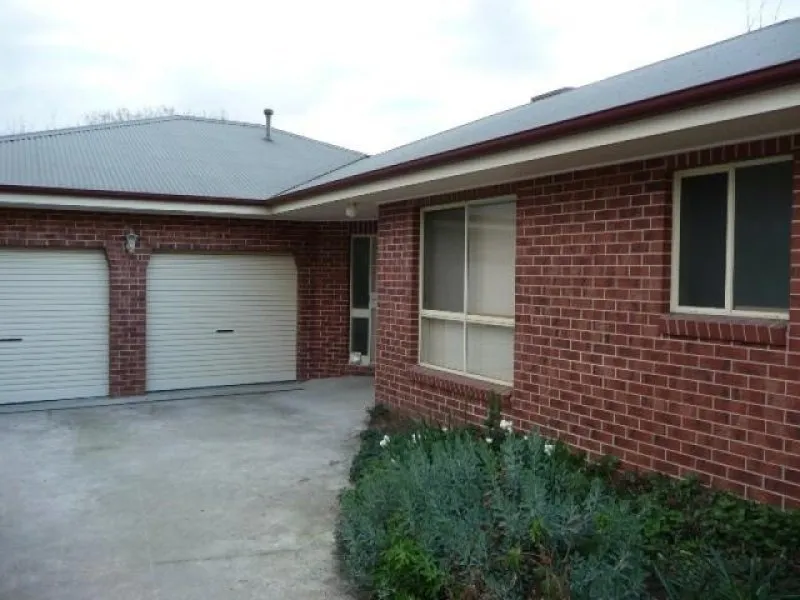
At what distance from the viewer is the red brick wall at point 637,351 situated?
4816 millimetres

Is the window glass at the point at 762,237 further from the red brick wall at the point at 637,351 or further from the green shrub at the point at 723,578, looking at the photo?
the green shrub at the point at 723,578

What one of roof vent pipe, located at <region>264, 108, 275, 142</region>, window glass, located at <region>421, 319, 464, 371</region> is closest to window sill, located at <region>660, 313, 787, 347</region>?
window glass, located at <region>421, 319, 464, 371</region>

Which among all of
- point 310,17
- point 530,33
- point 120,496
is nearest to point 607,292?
point 120,496

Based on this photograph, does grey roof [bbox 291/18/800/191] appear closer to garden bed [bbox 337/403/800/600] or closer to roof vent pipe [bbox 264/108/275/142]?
garden bed [bbox 337/403/800/600]

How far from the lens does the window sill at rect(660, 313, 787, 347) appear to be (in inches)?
188

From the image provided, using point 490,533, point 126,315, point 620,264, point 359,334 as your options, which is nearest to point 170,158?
point 126,315

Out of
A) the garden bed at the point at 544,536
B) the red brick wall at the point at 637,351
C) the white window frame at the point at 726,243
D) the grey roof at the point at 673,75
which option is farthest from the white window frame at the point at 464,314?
the garden bed at the point at 544,536

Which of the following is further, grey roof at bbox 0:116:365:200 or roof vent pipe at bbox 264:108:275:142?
roof vent pipe at bbox 264:108:275:142

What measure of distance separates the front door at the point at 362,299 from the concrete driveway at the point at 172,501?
261cm

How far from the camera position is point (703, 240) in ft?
17.8

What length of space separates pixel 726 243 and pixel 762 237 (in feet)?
0.82

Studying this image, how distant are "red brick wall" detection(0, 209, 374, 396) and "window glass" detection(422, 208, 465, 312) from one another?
13.0ft

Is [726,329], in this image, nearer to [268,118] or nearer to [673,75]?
[673,75]

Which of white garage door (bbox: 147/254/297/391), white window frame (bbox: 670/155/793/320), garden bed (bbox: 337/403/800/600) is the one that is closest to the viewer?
garden bed (bbox: 337/403/800/600)
